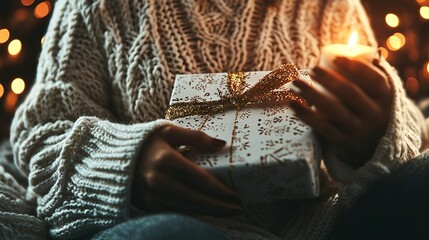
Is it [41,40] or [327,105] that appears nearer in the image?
[327,105]

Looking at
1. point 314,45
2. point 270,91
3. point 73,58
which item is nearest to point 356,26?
point 314,45

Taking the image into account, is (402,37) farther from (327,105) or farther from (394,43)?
(327,105)

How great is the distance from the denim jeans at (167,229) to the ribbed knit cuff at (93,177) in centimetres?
7

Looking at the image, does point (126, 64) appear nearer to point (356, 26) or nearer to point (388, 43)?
point (356, 26)

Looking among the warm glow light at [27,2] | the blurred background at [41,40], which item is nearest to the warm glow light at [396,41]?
the blurred background at [41,40]

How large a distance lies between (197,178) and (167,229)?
0.28 ft

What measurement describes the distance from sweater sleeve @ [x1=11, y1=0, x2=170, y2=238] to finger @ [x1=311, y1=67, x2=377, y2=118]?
0.70ft

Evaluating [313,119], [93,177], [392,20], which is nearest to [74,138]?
[93,177]

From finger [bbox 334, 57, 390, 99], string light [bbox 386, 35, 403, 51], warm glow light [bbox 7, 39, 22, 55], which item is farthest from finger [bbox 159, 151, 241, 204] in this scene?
string light [bbox 386, 35, 403, 51]

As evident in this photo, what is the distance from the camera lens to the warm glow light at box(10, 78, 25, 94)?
1521 mm

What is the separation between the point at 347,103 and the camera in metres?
0.85

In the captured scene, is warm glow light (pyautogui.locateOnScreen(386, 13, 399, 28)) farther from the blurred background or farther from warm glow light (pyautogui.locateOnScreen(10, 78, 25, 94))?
warm glow light (pyautogui.locateOnScreen(10, 78, 25, 94))

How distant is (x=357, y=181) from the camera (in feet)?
3.02

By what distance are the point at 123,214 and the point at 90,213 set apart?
8 centimetres
